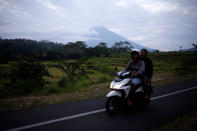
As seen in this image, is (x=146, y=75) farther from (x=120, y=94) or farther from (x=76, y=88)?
(x=76, y=88)

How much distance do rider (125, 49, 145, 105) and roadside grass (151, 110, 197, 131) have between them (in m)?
1.16

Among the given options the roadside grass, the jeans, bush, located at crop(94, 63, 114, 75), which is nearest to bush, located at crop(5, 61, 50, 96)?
the jeans

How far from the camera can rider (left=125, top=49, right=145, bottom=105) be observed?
4.60 m

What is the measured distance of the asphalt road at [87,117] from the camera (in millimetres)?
3542

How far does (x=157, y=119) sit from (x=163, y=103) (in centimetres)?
165

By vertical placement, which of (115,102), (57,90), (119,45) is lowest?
(57,90)

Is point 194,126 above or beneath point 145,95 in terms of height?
beneath

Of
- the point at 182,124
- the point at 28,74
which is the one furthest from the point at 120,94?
the point at 28,74

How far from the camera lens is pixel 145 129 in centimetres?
351

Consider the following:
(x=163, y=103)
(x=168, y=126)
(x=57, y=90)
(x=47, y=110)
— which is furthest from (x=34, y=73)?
(x=168, y=126)

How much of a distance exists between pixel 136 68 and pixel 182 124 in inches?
76.0

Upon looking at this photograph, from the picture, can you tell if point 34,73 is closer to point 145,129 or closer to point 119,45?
point 145,129

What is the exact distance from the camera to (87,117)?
415cm

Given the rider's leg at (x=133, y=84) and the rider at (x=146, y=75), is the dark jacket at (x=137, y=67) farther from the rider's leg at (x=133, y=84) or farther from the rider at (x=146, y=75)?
the rider at (x=146, y=75)
